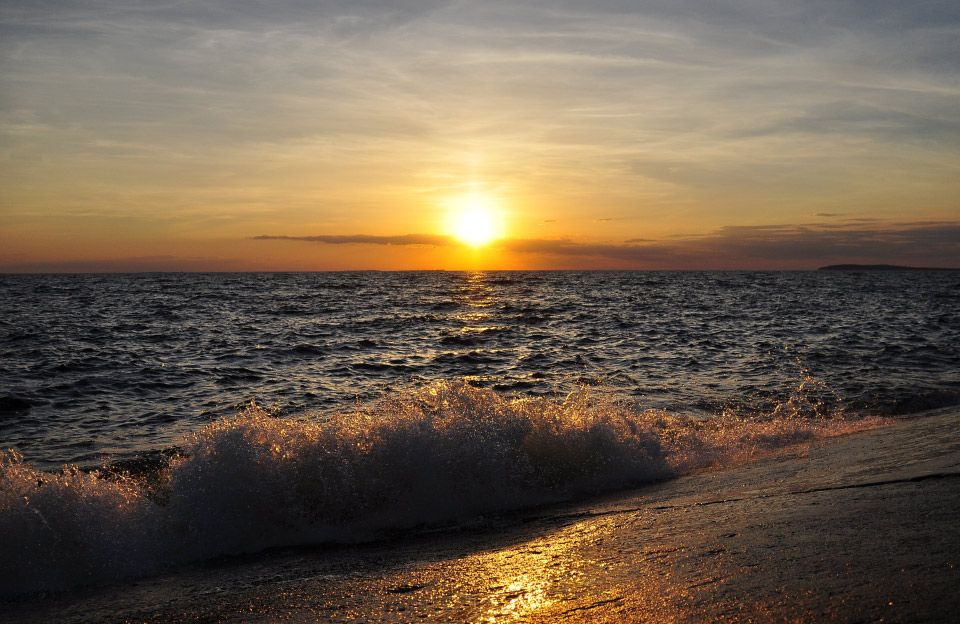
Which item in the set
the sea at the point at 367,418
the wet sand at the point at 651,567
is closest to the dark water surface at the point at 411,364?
the sea at the point at 367,418

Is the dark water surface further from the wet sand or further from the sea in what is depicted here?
the wet sand

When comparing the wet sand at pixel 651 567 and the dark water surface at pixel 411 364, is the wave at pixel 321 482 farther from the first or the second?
the dark water surface at pixel 411 364

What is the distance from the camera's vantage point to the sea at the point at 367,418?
6.09 m

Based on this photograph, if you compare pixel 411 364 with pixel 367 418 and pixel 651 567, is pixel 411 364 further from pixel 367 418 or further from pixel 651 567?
pixel 651 567

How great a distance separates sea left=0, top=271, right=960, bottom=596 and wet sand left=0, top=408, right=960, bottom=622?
2.08 ft

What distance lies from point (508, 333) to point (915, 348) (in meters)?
14.0

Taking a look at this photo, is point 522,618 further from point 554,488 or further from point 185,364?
point 185,364

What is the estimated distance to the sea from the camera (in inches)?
240

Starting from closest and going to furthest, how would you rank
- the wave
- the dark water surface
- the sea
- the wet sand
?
the wet sand
the wave
the sea
the dark water surface

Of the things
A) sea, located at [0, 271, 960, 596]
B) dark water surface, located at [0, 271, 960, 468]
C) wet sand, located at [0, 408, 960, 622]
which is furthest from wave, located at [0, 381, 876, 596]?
dark water surface, located at [0, 271, 960, 468]

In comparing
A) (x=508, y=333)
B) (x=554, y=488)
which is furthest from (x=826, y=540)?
(x=508, y=333)

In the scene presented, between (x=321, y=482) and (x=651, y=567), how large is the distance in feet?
12.2

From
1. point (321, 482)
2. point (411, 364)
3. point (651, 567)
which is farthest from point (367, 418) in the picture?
point (411, 364)

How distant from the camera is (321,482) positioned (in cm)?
670
